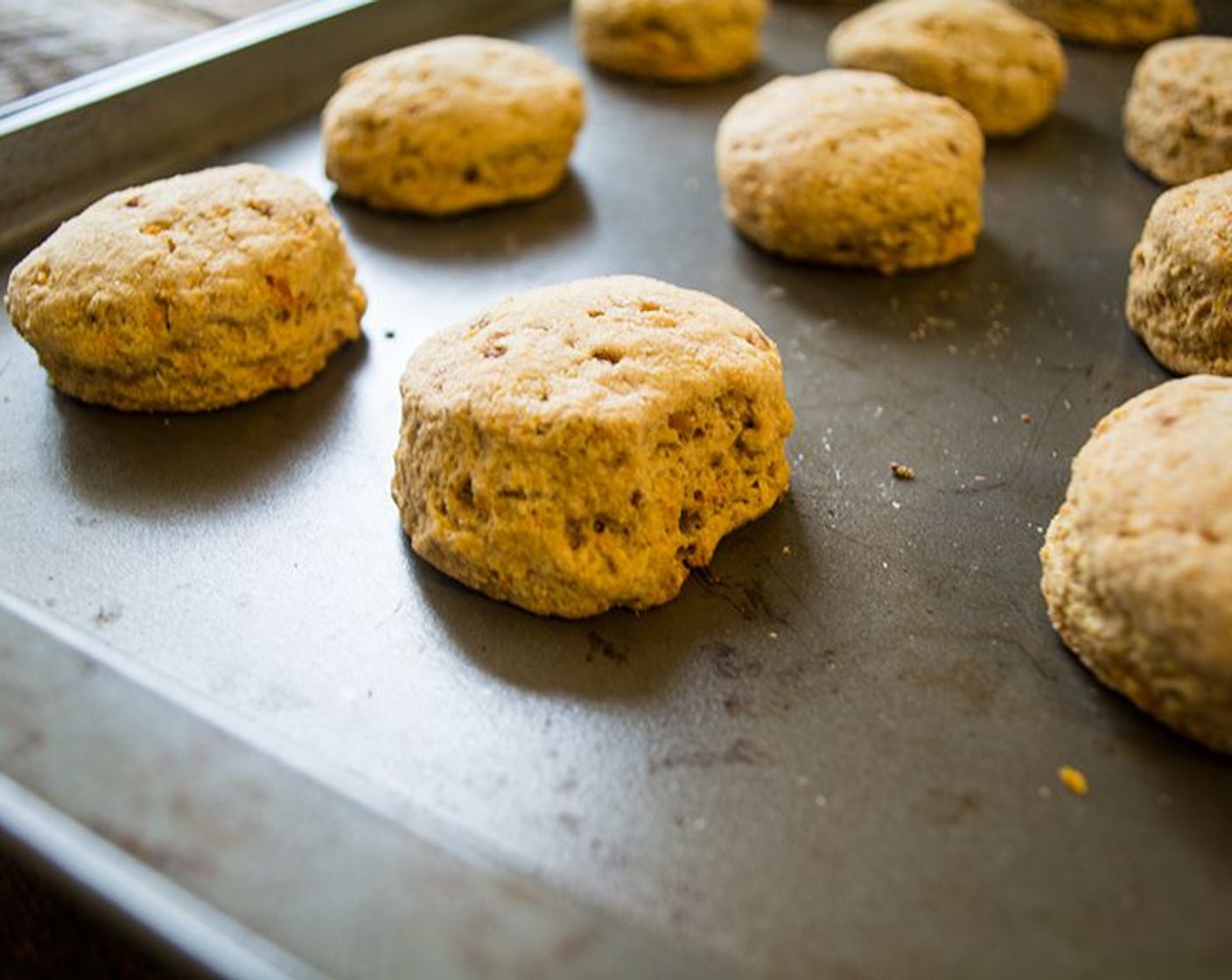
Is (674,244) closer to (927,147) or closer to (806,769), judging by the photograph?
(927,147)

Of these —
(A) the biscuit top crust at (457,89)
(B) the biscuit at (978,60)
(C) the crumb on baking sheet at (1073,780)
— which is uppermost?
(A) the biscuit top crust at (457,89)

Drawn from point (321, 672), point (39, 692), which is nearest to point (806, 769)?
point (321, 672)

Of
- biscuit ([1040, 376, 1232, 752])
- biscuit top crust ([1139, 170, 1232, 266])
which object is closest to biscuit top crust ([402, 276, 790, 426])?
biscuit ([1040, 376, 1232, 752])

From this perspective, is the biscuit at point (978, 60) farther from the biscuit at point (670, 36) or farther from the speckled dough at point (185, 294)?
the speckled dough at point (185, 294)

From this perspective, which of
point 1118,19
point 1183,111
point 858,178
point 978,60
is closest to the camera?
point 858,178

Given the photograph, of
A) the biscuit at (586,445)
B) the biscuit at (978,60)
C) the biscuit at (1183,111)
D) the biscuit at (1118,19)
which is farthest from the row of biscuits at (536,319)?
the biscuit at (1118,19)

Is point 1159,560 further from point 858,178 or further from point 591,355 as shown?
point 858,178

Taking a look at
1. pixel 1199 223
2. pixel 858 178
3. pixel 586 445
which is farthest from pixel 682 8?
pixel 586 445
